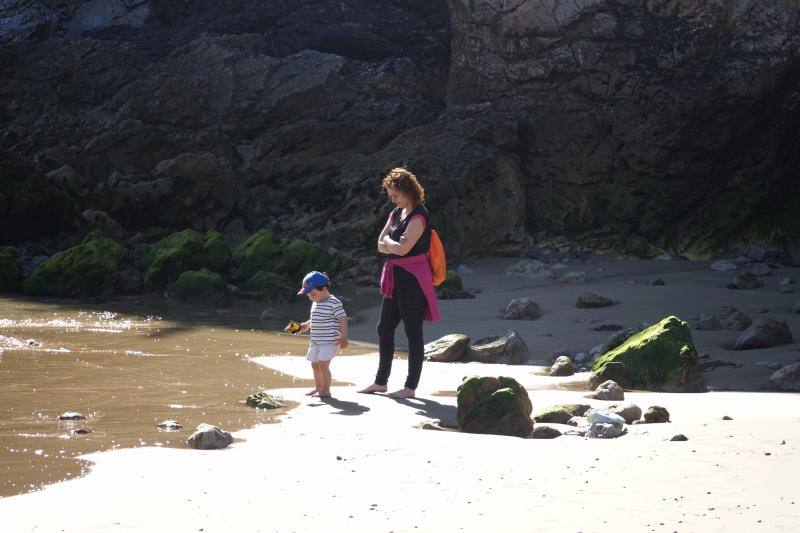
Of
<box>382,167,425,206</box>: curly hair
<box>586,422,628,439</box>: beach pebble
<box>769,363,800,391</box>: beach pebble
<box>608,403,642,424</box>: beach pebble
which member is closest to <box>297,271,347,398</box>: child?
<box>382,167,425,206</box>: curly hair

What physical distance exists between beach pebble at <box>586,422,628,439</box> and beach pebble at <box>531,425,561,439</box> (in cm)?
18

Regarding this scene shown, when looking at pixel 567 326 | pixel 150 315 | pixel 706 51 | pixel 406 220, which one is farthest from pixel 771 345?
pixel 706 51

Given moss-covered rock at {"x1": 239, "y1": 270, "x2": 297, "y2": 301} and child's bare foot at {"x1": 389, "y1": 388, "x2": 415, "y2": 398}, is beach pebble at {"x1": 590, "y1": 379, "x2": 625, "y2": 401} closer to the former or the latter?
child's bare foot at {"x1": 389, "y1": 388, "x2": 415, "y2": 398}

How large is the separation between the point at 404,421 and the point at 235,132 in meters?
13.3

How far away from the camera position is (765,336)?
8391 millimetres

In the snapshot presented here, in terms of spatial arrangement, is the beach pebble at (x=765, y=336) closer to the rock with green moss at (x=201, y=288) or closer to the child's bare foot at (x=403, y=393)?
the child's bare foot at (x=403, y=393)

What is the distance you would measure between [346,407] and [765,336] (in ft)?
11.6

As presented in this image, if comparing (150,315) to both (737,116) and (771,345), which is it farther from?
(737,116)

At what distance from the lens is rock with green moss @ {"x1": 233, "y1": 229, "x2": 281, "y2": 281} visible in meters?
14.5

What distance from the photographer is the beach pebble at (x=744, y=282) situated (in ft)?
38.4

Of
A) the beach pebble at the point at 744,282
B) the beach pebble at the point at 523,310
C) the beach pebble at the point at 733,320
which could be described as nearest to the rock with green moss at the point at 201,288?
the beach pebble at the point at 523,310

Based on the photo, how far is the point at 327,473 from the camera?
486cm

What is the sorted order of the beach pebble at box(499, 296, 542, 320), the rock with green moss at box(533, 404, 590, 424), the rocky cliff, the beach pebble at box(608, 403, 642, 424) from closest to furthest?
the beach pebble at box(608, 403, 642, 424)
the rock with green moss at box(533, 404, 590, 424)
the beach pebble at box(499, 296, 542, 320)
the rocky cliff

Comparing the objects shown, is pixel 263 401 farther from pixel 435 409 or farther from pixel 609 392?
pixel 609 392
